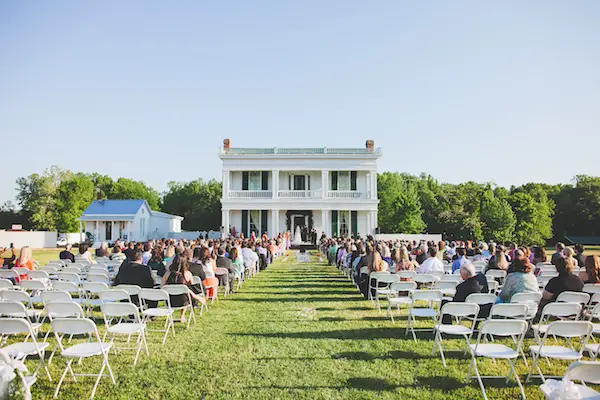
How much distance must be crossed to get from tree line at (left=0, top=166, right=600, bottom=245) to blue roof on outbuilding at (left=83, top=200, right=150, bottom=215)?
13.1 metres

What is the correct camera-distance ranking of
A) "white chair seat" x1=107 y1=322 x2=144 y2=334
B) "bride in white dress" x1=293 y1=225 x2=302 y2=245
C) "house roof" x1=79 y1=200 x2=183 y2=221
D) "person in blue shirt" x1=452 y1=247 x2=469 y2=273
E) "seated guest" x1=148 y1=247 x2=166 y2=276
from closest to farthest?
"white chair seat" x1=107 y1=322 x2=144 y2=334
"seated guest" x1=148 y1=247 x2=166 y2=276
"person in blue shirt" x1=452 y1=247 x2=469 y2=273
"bride in white dress" x1=293 y1=225 x2=302 y2=245
"house roof" x1=79 y1=200 x2=183 y2=221

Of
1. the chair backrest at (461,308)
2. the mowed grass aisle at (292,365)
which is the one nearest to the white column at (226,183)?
the mowed grass aisle at (292,365)

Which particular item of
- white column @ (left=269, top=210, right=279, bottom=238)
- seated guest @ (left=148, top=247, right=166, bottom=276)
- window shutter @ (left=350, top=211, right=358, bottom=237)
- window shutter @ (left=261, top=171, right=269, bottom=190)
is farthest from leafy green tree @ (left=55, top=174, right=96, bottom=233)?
seated guest @ (left=148, top=247, right=166, bottom=276)

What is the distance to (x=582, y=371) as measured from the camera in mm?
3342

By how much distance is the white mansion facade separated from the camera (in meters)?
35.2

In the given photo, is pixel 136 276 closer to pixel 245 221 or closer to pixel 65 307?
pixel 65 307

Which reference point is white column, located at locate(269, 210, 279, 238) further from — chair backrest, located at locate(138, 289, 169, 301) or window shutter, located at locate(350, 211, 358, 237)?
chair backrest, located at locate(138, 289, 169, 301)

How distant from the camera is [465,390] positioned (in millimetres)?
4922

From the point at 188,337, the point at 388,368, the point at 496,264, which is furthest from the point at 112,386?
the point at 496,264

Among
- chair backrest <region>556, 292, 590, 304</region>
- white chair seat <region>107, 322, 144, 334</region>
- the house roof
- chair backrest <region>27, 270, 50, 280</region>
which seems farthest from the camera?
the house roof

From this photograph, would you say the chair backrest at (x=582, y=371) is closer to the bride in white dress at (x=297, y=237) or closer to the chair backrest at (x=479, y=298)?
the chair backrest at (x=479, y=298)

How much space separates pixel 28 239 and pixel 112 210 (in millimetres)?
10625

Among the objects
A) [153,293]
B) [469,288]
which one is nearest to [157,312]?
[153,293]

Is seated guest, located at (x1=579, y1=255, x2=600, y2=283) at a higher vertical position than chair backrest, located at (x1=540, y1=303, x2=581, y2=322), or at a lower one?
higher
